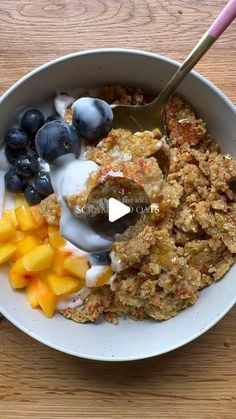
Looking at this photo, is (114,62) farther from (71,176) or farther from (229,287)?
(229,287)

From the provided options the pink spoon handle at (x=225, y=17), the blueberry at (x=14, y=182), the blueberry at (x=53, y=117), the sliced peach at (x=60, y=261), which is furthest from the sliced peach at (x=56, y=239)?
the pink spoon handle at (x=225, y=17)

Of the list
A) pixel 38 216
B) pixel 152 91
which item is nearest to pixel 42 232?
pixel 38 216

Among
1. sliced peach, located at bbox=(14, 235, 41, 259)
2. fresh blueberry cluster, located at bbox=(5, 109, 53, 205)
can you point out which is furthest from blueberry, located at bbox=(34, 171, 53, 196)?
sliced peach, located at bbox=(14, 235, 41, 259)

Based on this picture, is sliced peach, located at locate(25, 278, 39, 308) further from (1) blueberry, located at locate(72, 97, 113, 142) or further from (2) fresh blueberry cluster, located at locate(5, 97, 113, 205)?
(1) blueberry, located at locate(72, 97, 113, 142)

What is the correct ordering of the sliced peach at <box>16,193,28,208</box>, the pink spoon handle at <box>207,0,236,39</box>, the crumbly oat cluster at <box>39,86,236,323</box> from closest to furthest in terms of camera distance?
the pink spoon handle at <box>207,0,236,39</box> → the crumbly oat cluster at <box>39,86,236,323</box> → the sliced peach at <box>16,193,28,208</box>

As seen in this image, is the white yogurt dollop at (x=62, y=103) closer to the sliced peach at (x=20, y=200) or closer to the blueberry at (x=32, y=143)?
the blueberry at (x=32, y=143)

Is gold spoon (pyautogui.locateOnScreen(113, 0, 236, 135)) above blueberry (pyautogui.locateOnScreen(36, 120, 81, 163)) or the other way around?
above
